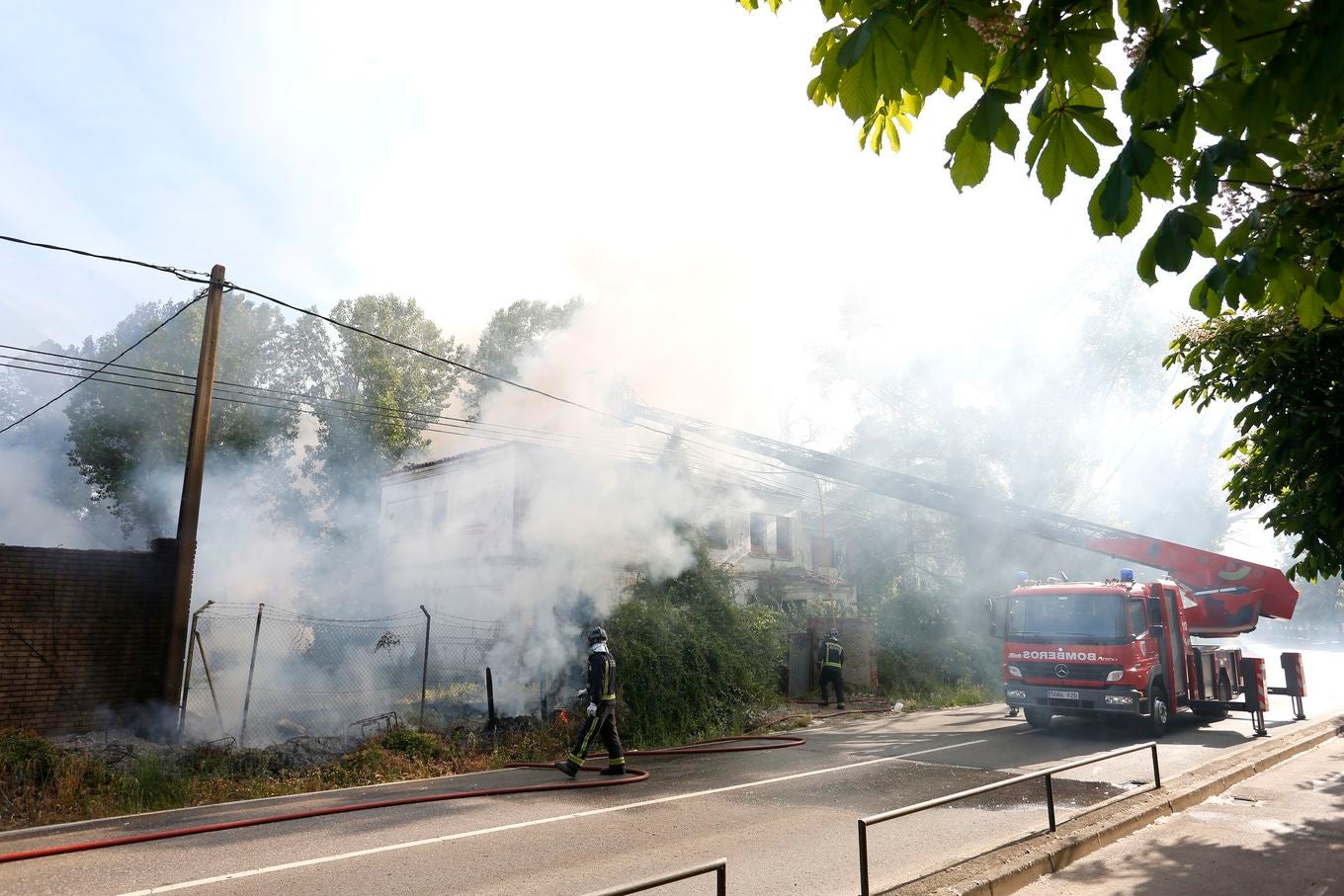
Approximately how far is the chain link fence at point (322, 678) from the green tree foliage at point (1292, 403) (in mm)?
9667

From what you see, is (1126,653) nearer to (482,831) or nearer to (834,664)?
(834,664)

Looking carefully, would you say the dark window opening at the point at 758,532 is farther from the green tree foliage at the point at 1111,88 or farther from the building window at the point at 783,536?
the green tree foliage at the point at 1111,88

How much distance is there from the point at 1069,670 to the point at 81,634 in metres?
13.8

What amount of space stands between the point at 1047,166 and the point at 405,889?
531 cm

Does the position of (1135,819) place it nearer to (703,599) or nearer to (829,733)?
(829,733)

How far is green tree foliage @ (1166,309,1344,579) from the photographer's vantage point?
6.20 m

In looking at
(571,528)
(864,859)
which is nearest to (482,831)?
(864,859)

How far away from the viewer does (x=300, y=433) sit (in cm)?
3006

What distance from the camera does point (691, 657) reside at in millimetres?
13852

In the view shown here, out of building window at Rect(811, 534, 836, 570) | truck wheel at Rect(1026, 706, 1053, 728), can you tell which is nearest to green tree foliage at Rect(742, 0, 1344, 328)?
truck wheel at Rect(1026, 706, 1053, 728)

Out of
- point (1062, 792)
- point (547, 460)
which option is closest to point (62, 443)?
point (547, 460)

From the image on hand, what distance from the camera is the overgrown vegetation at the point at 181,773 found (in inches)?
311

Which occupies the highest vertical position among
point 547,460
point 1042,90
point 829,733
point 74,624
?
point 547,460

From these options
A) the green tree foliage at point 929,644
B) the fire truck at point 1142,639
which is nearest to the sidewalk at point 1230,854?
the fire truck at point 1142,639
